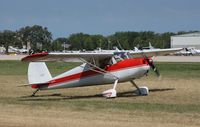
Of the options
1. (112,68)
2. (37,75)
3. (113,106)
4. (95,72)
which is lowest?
(113,106)

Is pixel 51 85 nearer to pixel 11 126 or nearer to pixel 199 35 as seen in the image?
pixel 11 126

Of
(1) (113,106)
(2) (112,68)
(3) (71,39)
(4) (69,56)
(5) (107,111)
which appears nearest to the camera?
(5) (107,111)

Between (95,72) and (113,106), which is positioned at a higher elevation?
(95,72)

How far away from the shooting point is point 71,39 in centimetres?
19650

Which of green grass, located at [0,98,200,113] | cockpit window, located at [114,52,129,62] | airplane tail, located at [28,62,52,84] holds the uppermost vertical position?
cockpit window, located at [114,52,129,62]

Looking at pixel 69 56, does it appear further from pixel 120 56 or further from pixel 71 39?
pixel 71 39

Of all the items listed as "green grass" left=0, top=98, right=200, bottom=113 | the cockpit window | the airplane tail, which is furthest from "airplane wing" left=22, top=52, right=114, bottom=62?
"green grass" left=0, top=98, right=200, bottom=113

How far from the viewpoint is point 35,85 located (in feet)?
65.7

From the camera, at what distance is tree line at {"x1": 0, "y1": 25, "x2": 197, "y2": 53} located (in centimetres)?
17738


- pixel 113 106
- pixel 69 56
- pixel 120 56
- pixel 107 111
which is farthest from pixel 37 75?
pixel 107 111

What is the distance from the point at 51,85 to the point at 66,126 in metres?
8.95

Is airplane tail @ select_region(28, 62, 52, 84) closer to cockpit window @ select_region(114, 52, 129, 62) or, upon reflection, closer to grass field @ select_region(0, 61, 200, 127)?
grass field @ select_region(0, 61, 200, 127)

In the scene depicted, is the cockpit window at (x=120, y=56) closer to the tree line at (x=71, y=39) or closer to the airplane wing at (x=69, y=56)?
the airplane wing at (x=69, y=56)

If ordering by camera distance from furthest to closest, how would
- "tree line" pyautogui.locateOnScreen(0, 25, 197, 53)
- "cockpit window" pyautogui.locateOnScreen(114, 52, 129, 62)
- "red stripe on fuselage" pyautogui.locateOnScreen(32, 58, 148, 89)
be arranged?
"tree line" pyautogui.locateOnScreen(0, 25, 197, 53) < "cockpit window" pyautogui.locateOnScreen(114, 52, 129, 62) < "red stripe on fuselage" pyautogui.locateOnScreen(32, 58, 148, 89)
